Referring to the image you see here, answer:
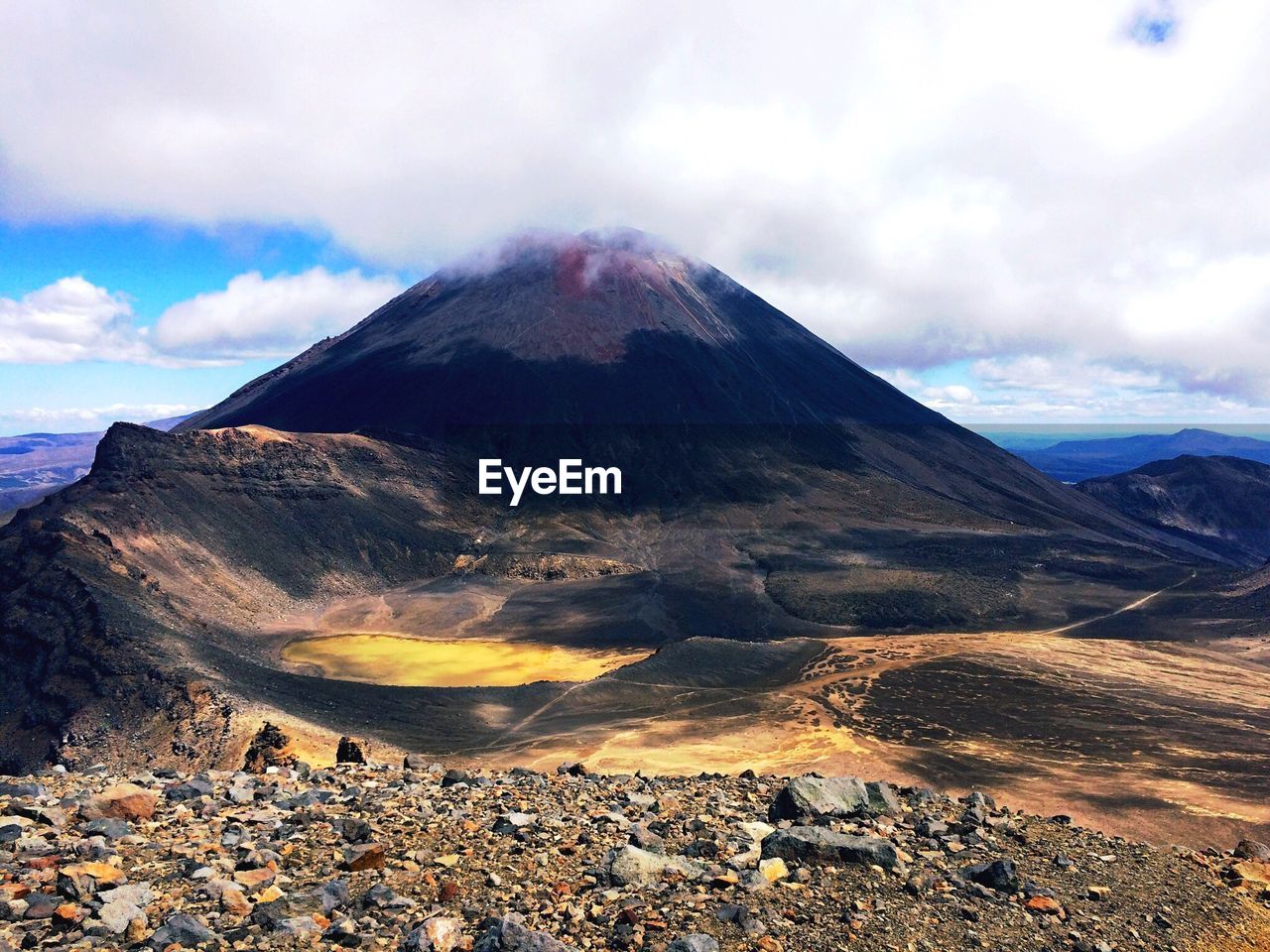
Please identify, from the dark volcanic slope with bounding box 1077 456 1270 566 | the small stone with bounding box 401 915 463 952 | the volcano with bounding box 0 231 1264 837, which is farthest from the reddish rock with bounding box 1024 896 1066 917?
the dark volcanic slope with bounding box 1077 456 1270 566

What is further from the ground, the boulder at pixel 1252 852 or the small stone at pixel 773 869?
the small stone at pixel 773 869

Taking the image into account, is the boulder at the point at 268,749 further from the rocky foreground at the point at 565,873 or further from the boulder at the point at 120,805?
the boulder at the point at 120,805

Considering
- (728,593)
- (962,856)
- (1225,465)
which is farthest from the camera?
(1225,465)

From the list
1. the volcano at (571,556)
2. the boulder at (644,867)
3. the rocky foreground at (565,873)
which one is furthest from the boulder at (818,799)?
the volcano at (571,556)

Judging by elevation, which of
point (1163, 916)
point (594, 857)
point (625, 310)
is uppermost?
point (625, 310)

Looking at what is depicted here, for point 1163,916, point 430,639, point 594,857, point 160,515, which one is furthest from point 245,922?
point 160,515

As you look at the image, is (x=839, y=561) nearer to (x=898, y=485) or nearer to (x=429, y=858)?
(x=898, y=485)

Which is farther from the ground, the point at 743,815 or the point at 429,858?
the point at 429,858

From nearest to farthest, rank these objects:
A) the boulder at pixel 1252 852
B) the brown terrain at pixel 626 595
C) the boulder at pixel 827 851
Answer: the boulder at pixel 827 851 → the boulder at pixel 1252 852 → the brown terrain at pixel 626 595
